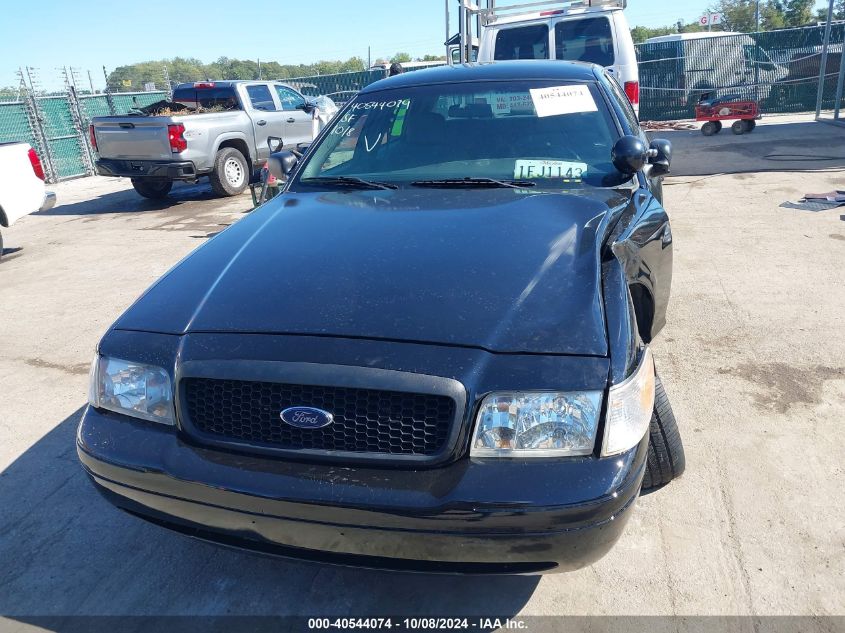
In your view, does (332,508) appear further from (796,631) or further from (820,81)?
(820,81)

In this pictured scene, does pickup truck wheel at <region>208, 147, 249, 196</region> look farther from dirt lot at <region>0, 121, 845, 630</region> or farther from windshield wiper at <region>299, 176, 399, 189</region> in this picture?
windshield wiper at <region>299, 176, 399, 189</region>

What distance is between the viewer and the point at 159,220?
953 cm

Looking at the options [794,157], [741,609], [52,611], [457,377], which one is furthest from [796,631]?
[794,157]

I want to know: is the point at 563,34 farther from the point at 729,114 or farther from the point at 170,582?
the point at 170,582

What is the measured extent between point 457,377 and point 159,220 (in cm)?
886

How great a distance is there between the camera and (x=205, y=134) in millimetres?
10180

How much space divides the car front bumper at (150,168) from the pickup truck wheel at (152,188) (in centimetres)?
72

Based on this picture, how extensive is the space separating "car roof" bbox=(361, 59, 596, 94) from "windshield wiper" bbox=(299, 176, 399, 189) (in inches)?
33.9

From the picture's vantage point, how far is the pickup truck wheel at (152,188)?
11.1 meters

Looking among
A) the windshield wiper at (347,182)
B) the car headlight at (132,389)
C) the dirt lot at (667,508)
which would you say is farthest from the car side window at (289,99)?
the car headlight at (132,389)

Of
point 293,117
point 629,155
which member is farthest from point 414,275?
point 293,117

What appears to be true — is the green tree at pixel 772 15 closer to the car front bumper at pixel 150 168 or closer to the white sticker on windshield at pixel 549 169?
the car front bumper at pixel 150 168

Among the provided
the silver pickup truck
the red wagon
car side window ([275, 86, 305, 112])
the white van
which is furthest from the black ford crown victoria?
the white van

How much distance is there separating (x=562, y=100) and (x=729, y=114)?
13074 millimetres
